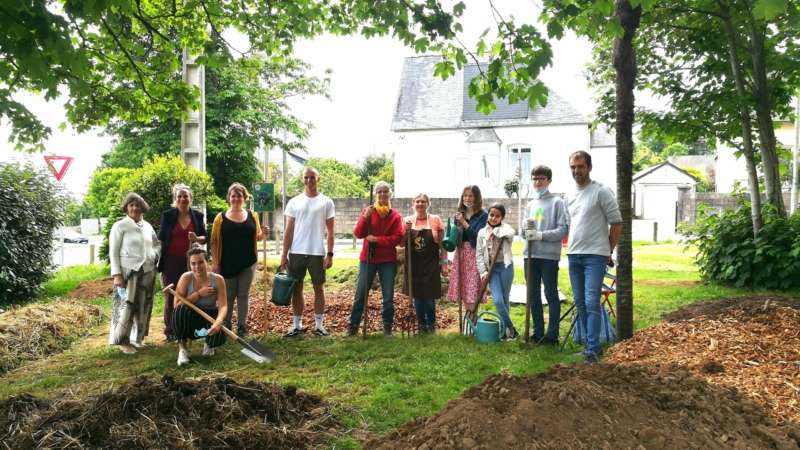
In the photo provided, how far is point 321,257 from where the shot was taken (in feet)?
21.5

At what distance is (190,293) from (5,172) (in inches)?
247

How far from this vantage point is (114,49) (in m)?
5.99

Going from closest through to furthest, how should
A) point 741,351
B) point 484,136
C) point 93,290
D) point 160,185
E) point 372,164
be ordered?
point 741,351 → point 160,185 → point 93,290 → point 484,136 → point 372,164

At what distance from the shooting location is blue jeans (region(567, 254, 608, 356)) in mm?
5188

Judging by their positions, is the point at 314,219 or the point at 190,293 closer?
the point at 190,293

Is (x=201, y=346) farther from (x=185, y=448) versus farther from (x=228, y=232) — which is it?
(x=185, y=448)

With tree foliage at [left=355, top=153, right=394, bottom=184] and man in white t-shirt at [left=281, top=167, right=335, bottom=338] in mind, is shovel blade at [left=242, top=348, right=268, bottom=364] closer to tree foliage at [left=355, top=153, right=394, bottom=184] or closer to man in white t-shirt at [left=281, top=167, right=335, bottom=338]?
man in white t-shirt at [left=281, top=167, right=335, bottom=338]

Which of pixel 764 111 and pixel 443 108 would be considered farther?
pixel 443 108

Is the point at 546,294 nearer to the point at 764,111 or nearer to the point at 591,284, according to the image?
→ the point at 591,284

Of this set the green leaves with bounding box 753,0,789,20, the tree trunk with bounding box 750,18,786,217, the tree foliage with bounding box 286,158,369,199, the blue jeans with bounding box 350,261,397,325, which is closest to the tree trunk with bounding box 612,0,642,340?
the blue jeans with bounding box 350,261,397,325

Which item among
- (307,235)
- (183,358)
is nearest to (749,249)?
(307,235)

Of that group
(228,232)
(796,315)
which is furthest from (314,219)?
(796,315)

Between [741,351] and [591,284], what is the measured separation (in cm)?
131

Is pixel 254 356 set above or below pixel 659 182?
below
